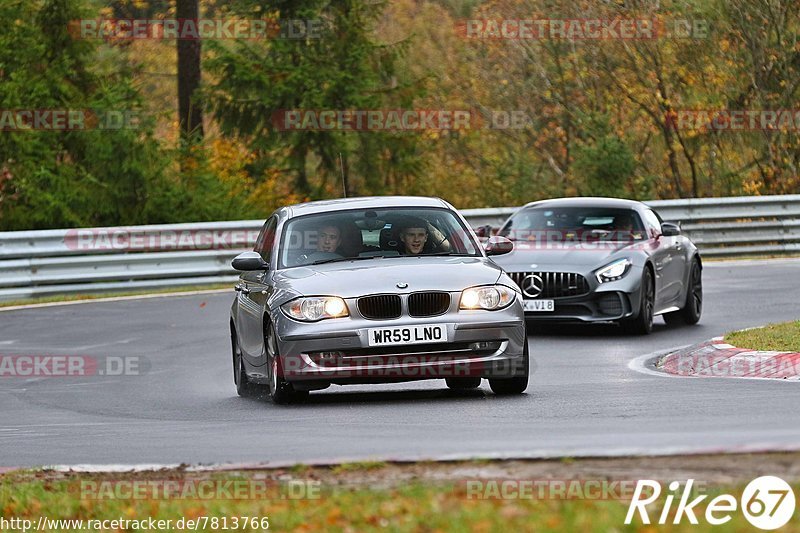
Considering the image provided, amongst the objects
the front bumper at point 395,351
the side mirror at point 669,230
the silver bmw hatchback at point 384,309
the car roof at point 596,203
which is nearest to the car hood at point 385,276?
the silver bmw hatchback at point 384,309

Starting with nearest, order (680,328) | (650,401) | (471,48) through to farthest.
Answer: (650,401) < (680,328) < (471,48)

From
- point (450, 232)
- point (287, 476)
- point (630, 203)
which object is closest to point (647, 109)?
point (630, 203)

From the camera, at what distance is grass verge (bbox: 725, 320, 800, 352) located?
48.1ft

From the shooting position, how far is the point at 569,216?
19016 mm

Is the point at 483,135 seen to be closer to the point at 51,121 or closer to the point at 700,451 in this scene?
the point at 51,121

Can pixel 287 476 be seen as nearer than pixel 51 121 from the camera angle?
Yes

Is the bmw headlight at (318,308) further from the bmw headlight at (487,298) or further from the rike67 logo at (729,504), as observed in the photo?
the rike67 logo at (729,504)

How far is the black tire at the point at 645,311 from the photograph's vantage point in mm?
17812

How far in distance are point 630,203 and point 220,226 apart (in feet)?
31.3

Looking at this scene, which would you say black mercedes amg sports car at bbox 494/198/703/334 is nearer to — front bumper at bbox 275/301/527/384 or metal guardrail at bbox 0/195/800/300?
front bumper at bbox 275/301/527/384

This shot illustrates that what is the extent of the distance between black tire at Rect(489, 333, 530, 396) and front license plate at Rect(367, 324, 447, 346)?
780mm

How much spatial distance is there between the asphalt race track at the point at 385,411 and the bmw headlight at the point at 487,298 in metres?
0.71

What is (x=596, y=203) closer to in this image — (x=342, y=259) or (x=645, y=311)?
(x=645, y=311)

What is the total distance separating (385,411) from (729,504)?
5.26 meters
